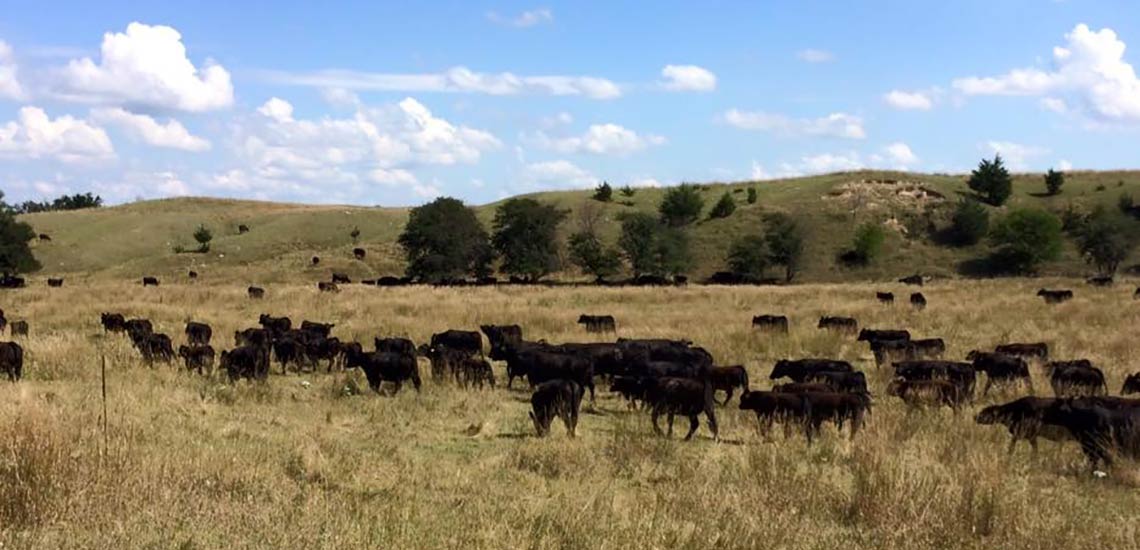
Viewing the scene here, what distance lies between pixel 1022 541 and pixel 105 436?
8.71 m

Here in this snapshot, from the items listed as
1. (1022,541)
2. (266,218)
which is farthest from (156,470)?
(266,218)

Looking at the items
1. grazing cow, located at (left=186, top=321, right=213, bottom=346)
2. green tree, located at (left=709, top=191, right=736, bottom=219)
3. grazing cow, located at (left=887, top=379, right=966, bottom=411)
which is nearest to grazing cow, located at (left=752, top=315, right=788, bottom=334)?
grazing cow, located at (left=887, top=379, right=966, bottom=411)

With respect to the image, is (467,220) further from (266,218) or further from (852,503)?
(852,503)

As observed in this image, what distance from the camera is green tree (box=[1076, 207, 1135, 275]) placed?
211 feet

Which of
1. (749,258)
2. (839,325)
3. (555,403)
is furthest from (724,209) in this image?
(555,403)

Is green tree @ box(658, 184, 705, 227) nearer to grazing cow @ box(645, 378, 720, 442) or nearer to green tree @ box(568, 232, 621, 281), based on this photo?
green tree @ box(568, 232, 621, 281)

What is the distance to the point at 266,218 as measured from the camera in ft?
343

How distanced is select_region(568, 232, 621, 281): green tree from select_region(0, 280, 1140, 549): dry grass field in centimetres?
4546

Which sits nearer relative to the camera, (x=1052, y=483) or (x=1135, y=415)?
(x=1052, y=483)

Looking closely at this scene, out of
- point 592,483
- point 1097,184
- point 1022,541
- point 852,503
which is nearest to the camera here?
point 1022,541

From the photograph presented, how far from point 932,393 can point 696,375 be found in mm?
4212

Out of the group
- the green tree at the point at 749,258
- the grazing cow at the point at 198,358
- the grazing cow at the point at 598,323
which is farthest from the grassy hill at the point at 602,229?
the grazing cow at the point at 198,358

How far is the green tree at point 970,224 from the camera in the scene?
77062mm

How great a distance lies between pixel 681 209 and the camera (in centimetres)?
8531
